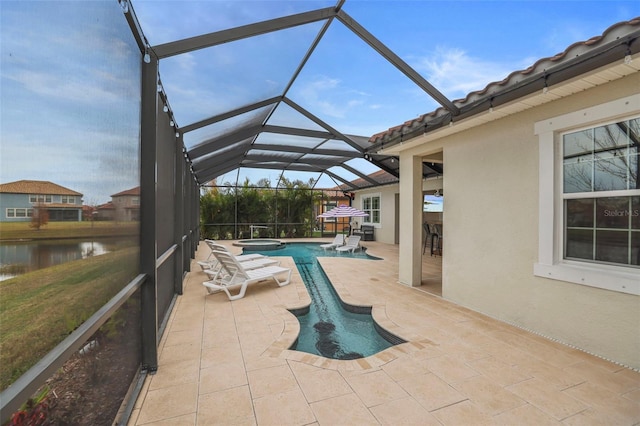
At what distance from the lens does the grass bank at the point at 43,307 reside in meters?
1.08

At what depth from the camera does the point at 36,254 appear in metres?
1.23

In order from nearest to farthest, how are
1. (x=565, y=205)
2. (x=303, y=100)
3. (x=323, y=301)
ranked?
(x=565, y=205), (x=323, y=301), (x=303, y=100)

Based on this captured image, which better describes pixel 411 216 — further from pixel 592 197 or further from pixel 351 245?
pixel 351 245

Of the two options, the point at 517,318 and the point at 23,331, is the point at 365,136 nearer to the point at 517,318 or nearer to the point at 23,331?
the point at 517,318

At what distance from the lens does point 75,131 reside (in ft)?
5.24

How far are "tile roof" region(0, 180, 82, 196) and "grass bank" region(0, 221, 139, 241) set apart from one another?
13cm

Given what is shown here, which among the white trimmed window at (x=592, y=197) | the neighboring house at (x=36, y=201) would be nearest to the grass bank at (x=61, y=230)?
the neighboring house at (x=36, y=201)

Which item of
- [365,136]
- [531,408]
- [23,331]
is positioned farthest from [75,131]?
[365,136]

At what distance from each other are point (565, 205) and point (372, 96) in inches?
178

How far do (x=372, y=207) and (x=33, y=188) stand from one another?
17.5m

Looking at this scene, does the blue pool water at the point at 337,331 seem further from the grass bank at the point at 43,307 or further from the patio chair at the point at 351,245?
the patio chair at the point at 351,245

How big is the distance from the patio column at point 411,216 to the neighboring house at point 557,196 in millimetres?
1076

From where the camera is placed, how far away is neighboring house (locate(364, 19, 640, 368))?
10.7ft

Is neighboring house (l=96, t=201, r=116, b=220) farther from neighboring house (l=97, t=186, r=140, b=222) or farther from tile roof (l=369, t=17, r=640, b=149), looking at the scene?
tile roof (l=369, t=17, r=640, b=149)
